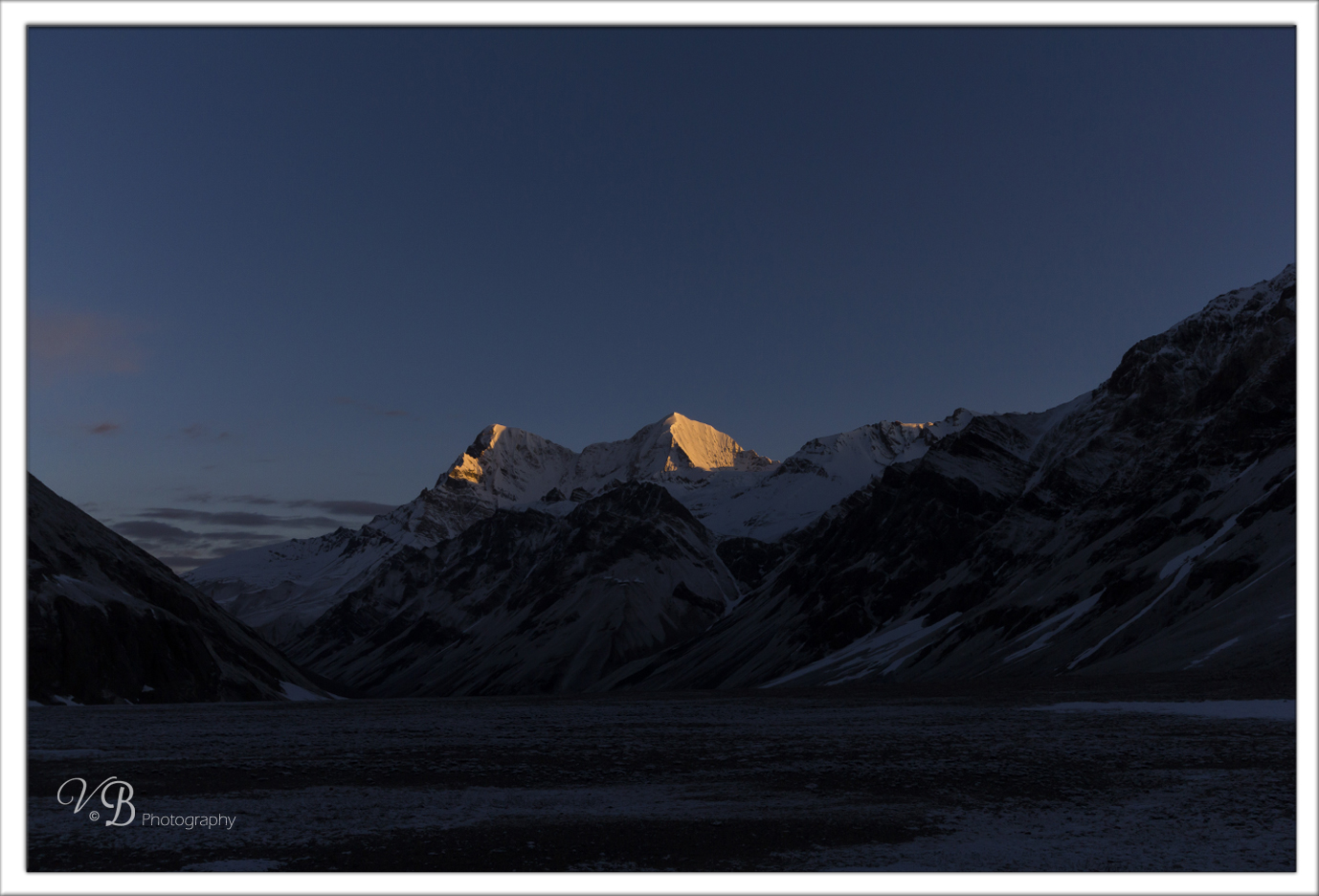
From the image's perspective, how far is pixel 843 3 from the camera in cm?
3027

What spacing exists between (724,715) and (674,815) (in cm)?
7493

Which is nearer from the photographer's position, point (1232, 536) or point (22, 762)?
point (22, 762)

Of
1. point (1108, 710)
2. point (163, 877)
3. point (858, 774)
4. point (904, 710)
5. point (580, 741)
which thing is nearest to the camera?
point (163, 877)

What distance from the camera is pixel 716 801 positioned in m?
39.3

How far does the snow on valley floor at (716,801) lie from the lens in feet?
95.8

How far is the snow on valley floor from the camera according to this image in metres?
29.2

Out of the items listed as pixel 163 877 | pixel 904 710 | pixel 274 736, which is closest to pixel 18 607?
pixel 163 877

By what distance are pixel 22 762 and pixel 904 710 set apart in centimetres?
8365

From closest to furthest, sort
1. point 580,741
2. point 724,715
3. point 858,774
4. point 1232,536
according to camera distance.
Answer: point 858,774, point 580,741, point 724,715, point 1232,536

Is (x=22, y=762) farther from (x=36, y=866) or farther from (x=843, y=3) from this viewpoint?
(x=843, y=3)

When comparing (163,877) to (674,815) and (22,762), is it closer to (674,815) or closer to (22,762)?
(22,762)

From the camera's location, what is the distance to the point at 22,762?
28984mm

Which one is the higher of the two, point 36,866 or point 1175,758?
point 36,866

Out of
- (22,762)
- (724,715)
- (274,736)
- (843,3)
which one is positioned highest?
(843,3)
